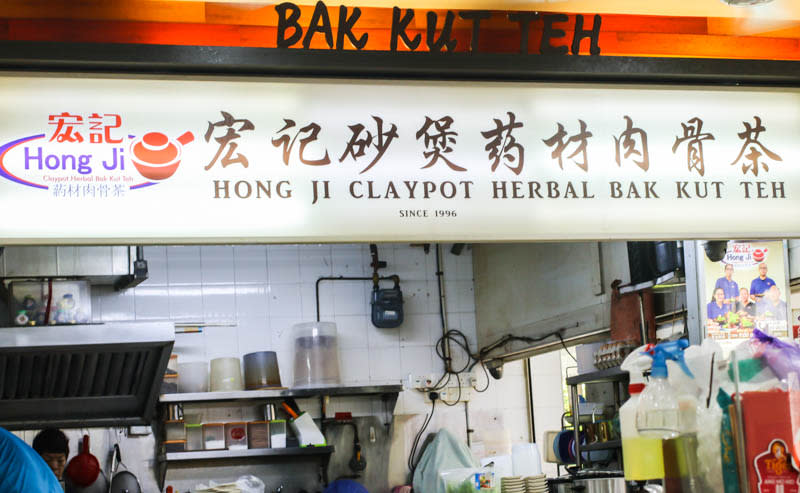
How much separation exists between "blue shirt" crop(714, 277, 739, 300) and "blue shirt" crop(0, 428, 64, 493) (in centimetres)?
356

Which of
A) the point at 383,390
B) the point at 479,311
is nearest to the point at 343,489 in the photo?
the point at 383,390

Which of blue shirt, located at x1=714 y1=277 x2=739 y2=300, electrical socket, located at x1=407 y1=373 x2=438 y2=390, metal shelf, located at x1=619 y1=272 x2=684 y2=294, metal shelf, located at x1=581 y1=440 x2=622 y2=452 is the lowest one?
metal shelf, located at x1=581 y1=440 x2=622 y2=452

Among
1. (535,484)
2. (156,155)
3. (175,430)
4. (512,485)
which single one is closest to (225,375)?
(175,430)

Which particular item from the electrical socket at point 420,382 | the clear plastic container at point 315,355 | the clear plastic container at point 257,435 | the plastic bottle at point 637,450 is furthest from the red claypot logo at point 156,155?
the electrical socket at point 420,382

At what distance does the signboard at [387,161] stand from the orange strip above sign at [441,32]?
124 millimetres

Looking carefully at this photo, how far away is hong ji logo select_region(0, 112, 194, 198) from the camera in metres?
2.14

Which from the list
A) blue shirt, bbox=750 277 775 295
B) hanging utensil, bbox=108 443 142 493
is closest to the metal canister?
hanging utensil, bbox=108 443 142 493

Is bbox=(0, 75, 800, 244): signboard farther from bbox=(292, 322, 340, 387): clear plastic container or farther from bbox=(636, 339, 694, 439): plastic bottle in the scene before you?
bbox=(292, 322, 340, 387): clear plastic container

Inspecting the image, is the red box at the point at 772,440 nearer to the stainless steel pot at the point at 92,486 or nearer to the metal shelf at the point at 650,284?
the metal shelf at the point at 650,284

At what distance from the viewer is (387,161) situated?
90.3 inches

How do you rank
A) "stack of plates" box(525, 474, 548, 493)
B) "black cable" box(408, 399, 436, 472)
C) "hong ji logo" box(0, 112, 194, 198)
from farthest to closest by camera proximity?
1. "black cable" box(408, 399, 436, 472)
2. "stack of plates" box(525, 474, 548, 493)
3. "hong ji logo" box(0, 112, 194, 198)

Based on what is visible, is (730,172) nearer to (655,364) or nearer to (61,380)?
(655,364)

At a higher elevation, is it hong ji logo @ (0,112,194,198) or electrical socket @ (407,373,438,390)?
hong ji logo @ (0,112,194,198)

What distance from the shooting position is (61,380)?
17.5ft
